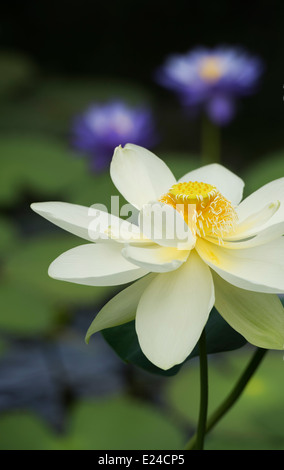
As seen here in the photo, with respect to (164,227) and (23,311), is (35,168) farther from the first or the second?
(164,227)

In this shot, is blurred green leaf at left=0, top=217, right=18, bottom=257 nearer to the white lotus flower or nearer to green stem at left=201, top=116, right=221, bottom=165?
green stem at left=201, top=116, right=221, bottom=165

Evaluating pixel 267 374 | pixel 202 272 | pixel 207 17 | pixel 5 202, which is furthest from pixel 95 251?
pixel 207 17

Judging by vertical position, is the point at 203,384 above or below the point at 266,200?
below

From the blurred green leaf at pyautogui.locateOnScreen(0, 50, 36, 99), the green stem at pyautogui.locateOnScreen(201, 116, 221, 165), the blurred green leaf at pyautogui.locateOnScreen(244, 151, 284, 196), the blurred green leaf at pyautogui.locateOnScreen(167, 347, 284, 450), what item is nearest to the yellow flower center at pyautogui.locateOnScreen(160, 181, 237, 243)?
the blurred green leaf at pyautogui.locateOnScreen(167, 347, 284, 450)

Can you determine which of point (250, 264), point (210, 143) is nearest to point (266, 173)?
point (210, 143)

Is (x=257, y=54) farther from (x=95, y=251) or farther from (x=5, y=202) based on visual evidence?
(x=95, y=251)

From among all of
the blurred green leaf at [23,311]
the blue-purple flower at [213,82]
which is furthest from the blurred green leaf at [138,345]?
the blue-purple flower at [213,82]

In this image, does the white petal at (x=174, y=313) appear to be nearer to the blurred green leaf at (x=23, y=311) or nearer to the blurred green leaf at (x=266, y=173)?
the blurred green leaf at (x=23, y=311)
